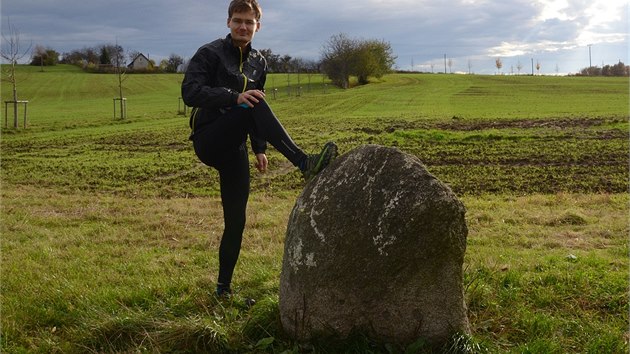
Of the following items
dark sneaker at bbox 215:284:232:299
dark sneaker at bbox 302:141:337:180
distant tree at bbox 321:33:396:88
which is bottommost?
dark sneaker at bbox 215:284:232:299

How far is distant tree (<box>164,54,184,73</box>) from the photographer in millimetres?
105125

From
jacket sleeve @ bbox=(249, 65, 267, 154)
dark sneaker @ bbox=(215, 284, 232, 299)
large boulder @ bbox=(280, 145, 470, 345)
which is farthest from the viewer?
dark sneaker @ bbox=(215, 284, 232, 299)

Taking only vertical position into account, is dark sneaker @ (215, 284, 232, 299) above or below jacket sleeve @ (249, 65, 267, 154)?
below

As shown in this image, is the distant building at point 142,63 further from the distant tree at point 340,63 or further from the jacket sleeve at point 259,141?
the jacket sleeve at point 259,141

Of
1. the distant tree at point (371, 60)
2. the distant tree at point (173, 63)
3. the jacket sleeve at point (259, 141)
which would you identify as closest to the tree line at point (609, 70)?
the distant tree at point (371, 60)

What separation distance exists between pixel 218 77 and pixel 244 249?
3.32 m

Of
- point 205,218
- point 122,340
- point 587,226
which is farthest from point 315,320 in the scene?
point 587,226

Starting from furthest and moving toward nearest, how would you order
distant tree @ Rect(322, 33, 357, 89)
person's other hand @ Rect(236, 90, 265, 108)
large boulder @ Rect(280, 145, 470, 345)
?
distant tree @ Rect(322, 33, 357, 89)
person's other hand @ Rect(236, 90, 265, 108)
large boulder @ Rect(280, 145, 470, 345)

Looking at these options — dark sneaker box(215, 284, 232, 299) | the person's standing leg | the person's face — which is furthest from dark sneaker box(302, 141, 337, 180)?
dark sneaker box(215, 284, 232, 299)

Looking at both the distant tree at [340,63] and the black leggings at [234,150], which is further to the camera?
the distant tree at [340,63]

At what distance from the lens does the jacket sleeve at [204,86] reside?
14.7 ft

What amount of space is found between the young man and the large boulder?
552mm

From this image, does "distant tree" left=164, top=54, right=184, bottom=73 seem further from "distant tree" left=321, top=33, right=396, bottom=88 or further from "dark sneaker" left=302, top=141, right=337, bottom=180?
"dark sneaker" left=302, top=141, right=337, bottom=180

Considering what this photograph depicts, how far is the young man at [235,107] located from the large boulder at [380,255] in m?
0.55
